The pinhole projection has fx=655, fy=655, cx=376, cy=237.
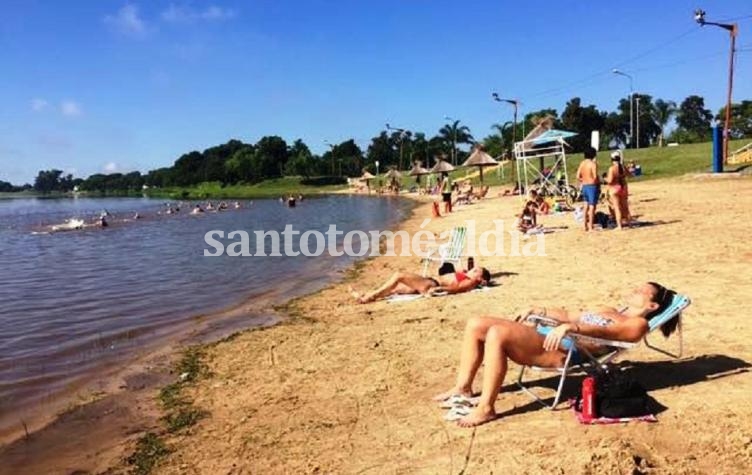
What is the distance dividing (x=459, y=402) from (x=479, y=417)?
369 mm

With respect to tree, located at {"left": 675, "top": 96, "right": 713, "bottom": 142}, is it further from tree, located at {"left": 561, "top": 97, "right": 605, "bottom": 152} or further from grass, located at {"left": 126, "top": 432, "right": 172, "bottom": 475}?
grass, located at {"left": 126, "top": 432, "right": 172, "bottom": 475}

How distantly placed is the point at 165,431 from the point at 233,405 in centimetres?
65

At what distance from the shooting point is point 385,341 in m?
7.47

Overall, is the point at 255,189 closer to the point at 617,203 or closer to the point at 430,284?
the point at 617,203

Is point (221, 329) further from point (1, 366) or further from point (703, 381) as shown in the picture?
point (703, 381)

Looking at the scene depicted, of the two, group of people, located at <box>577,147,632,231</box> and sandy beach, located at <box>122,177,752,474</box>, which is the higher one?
group of people, located at <box>577,147,632,231</box>

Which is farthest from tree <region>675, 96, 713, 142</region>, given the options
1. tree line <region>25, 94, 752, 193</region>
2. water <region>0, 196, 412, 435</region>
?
water <region>0, 196, 412, 435</region>

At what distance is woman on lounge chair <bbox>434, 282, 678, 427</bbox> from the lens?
4.69m

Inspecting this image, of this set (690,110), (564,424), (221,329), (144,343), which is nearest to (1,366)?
(144,343)

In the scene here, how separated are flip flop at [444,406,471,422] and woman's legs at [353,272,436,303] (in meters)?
5.13

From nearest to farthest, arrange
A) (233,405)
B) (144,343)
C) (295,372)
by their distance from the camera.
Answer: (233,405), (295,372), (144,343)

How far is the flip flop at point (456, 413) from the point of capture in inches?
191

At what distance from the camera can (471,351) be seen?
16.5 ft

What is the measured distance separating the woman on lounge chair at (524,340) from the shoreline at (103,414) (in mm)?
2720
